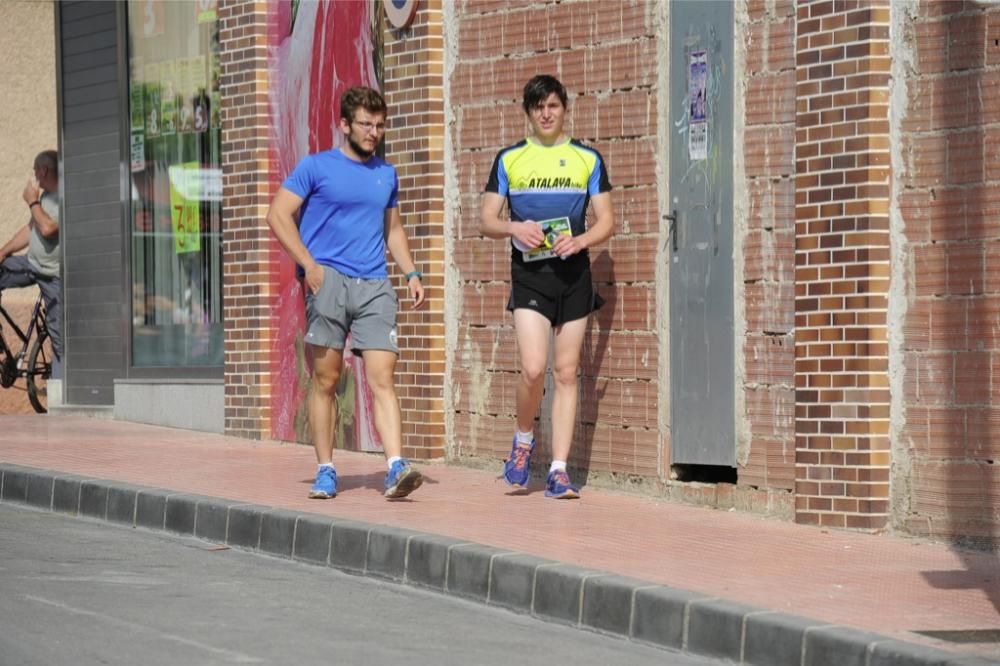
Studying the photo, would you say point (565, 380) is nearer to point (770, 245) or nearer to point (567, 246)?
point (567, 246)

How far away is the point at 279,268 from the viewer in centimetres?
1441

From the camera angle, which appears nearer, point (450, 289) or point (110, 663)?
point (110, 663)

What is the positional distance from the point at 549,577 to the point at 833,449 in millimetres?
2179

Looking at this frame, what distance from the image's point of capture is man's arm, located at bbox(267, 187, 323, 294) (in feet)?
34.3

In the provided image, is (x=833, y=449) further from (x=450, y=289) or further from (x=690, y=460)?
(x=450, y=289)

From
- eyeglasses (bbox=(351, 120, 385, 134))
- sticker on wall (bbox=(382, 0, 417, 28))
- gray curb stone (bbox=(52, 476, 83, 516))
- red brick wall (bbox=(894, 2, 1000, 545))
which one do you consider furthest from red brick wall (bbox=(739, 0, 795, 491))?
gray curb stone (bbox=(52, 476, 83, 516))

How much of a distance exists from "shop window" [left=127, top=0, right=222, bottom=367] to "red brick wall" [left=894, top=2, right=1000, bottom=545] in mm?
6995

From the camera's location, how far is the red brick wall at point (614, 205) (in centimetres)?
1103

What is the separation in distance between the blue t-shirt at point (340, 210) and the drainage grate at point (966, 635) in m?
4.46

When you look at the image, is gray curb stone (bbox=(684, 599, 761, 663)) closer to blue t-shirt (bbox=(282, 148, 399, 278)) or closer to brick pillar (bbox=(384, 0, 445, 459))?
blue t-shirt (bbox=(282, 148, 399, 278))

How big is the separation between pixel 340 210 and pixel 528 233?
38.4 inches

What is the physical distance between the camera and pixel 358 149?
34.8 feet

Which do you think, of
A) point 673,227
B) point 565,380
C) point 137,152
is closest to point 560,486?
point 565,380

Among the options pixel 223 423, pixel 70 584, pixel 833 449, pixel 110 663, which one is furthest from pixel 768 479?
pixel 223 423
